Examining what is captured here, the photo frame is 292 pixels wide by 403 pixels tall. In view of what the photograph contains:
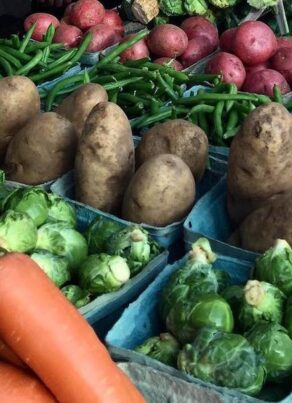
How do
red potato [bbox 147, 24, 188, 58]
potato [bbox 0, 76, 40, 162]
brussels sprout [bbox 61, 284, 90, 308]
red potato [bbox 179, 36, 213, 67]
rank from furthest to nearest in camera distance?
1. red potato [bbox 179, 36, 213, 67]
2. red potato [bbox 147, 24, 188, 58]
3. potato [bbox 0, 76, 40, 162]
4. brussels sprout [bbox 61, 284, 90, 308]

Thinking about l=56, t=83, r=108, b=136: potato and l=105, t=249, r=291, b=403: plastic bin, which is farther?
l=56, t=83, r=108, b=136: potato

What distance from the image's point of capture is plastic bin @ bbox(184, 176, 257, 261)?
236 centimetres

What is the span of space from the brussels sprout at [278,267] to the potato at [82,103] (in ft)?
3.97

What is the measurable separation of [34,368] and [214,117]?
6.28 ft

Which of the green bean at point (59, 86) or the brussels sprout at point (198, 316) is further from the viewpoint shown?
the green bean at point (59, 86)

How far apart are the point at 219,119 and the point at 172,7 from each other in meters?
1.90

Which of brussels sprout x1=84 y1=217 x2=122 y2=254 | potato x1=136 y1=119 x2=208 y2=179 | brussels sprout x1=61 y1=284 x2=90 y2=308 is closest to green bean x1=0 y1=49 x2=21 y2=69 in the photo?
potato x1=136 y1=119 x2=208 y2=179

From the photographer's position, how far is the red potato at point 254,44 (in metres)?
3.97

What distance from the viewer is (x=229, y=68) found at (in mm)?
3879

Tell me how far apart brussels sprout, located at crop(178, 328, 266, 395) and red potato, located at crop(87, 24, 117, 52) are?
2982 mm

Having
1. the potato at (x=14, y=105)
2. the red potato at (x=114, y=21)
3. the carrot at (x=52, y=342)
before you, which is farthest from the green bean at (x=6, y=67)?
the carrot at (x=52, y=342)

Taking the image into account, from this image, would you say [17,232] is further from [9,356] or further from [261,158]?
[261,158]

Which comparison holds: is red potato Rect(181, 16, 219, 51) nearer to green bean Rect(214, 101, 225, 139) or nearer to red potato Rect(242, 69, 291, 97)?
red potato Rect(242, 69, 291, 97)

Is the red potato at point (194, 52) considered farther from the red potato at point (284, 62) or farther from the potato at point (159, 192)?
the potato at point (159, 192)
